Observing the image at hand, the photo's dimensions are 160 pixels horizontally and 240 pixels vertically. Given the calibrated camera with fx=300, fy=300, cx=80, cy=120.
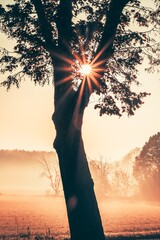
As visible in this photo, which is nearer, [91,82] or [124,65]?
[91,82]

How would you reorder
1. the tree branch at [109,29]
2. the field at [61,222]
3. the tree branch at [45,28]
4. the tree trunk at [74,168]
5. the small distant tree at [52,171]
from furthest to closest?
the small distant tree at [52,171], the field at [61,222], the tree branch at [45,28], the tree branch at [109,29], the tree trunk at [74,168]

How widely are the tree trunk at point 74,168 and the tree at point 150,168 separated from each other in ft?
249

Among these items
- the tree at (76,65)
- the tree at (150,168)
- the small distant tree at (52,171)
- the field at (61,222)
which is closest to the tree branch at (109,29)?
the tree at (76,65)

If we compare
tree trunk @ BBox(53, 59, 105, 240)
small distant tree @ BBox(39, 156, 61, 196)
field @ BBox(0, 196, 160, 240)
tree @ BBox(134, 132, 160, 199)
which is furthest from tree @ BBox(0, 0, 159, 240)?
small distant tree @ BBox(39, 156, 61, 196)

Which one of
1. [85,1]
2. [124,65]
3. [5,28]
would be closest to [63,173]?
[124,65]

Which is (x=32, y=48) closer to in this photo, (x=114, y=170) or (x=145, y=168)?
(x=145, y=168)

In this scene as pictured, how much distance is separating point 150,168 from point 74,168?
3165 inches

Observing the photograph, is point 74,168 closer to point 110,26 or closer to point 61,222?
point 110,26

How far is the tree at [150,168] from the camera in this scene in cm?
8038

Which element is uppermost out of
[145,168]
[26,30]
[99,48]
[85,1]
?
[145,168]

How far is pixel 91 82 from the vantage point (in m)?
7.53

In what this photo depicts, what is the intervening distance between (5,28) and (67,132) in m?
4.47

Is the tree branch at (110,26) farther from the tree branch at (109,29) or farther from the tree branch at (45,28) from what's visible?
the tree branch at (45,28)

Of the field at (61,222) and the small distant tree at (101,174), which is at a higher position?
the small distant tree at (101,174)
